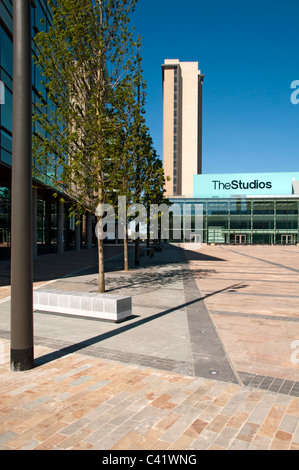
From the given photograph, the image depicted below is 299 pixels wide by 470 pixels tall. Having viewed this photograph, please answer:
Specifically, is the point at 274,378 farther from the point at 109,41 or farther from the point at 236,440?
the point at 109,41

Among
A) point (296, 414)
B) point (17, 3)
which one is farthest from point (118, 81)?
point (296, 414)

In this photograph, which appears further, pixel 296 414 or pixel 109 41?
pixel 109 41

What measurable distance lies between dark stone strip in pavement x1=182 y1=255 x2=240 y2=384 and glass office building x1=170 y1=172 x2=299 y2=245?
61.8 m

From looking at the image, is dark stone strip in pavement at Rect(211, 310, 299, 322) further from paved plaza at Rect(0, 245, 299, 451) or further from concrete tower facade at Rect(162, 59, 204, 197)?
concrete tower facade at Rect(162, 59, 204, 197)

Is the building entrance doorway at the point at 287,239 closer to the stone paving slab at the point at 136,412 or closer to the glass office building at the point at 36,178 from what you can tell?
the glass office building at the point at 36,178

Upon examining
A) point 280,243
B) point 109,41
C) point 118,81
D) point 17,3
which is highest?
point 109,41

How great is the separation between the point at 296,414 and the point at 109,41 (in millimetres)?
12601

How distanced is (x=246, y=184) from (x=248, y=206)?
4855 mm

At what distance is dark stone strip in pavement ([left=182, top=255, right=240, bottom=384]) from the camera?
18.5 ft

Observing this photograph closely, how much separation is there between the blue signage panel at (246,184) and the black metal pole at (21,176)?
6897 cm

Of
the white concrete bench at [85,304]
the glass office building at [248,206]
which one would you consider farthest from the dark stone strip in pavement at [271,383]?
the glass office building at [248,206]

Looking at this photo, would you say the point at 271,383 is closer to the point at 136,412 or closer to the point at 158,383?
the point at 158,383

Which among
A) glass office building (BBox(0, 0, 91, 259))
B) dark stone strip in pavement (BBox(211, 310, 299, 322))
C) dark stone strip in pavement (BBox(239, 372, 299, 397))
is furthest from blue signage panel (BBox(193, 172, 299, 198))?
dark stone strip in pavement (BBox(239, 372, 299, 397))
